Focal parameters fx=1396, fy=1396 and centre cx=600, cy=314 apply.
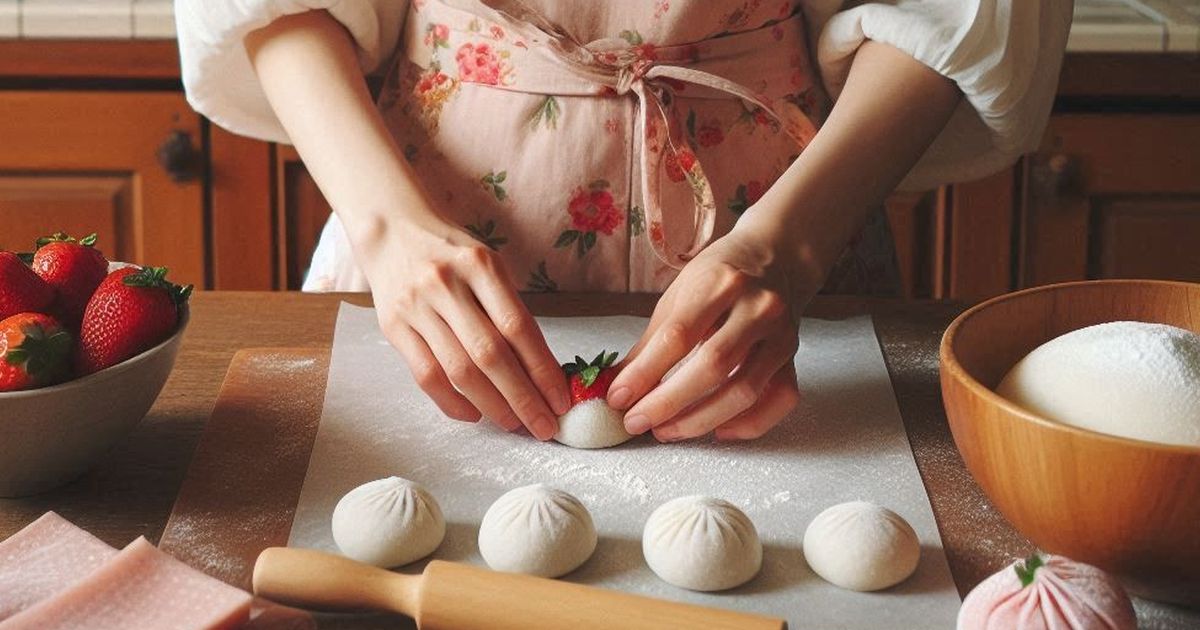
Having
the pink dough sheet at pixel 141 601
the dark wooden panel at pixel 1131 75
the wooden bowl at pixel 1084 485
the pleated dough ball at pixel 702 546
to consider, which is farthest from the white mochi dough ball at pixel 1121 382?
the dark wooden panel at pixel 1131 75

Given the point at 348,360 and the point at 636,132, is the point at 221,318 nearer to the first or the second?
the point at 348,360

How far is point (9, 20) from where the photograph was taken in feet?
5.61

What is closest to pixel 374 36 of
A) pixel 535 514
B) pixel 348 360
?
pixel 348 360

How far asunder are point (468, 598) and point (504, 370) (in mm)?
241

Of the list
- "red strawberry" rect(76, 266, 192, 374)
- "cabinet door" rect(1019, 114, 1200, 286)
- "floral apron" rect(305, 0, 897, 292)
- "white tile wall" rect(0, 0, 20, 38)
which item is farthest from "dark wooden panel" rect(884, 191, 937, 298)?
"red strawberry" rect(76, 266, 192, 374)

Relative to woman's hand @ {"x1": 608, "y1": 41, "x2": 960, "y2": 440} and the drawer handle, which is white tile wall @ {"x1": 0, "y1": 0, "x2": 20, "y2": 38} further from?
woman's hand @ {"x1": 608, "y1": 41, "x2": 960, "y2": 440}

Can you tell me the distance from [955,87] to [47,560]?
717mm

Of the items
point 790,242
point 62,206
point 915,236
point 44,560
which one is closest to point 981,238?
point 915,236

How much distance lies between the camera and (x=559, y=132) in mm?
1067

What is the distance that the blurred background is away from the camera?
5.74ft

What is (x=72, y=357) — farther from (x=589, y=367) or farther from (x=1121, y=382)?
(x=1121, y=382)

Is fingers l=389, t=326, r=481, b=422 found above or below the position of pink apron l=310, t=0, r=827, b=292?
below

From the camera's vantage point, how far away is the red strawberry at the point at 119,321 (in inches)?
28.9

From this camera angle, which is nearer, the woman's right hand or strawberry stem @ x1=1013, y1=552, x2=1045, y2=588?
strawberry stem @ x1=1013, y1=552, x2=1045, y2=588
